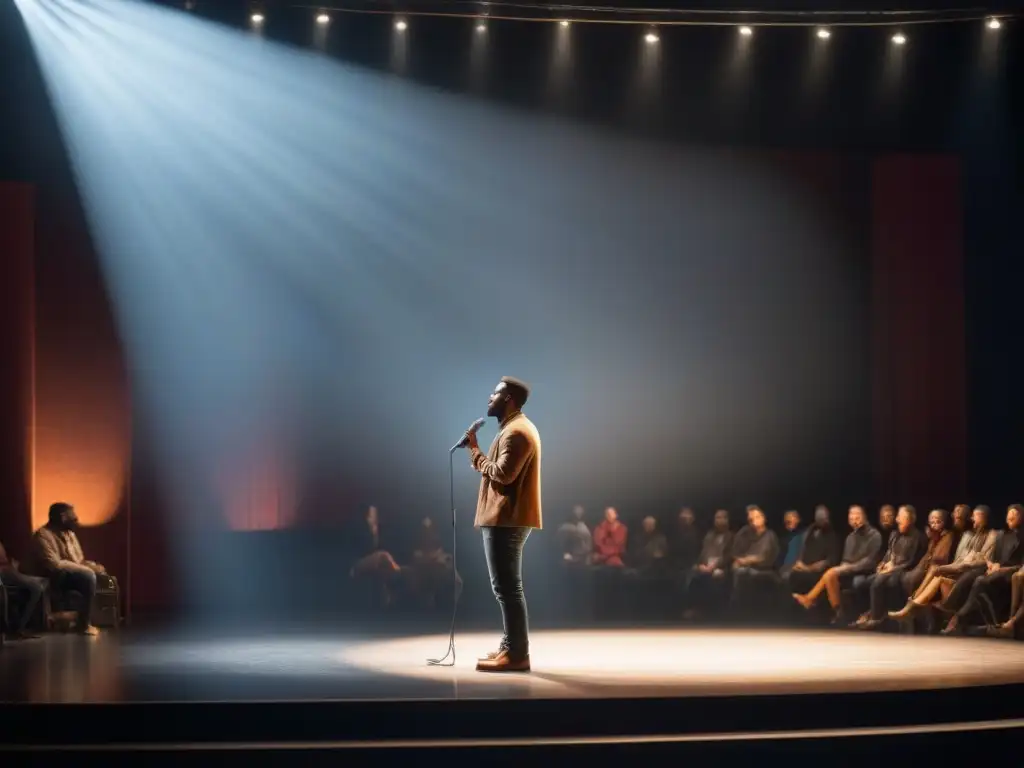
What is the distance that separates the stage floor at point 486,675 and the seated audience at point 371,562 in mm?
2155

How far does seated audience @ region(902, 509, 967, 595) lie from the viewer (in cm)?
838

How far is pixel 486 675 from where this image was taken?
5.63m

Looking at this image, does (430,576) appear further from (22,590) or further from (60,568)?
(22,590)

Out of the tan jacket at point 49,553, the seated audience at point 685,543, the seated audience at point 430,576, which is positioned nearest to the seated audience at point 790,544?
the seated audience at point 685,543

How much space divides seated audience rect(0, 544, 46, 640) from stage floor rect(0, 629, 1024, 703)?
0.18m

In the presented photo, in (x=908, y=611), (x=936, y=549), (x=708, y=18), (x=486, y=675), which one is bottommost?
(x=908, y=611)

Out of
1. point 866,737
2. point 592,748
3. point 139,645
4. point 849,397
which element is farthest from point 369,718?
point 849,397

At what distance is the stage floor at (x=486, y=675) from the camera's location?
200 inches

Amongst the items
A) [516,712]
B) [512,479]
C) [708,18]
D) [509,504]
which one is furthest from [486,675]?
[708,18]

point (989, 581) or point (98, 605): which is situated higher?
point (989, 581)

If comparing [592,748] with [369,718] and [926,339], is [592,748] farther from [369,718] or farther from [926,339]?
[926,339]

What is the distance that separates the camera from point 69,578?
819 cm

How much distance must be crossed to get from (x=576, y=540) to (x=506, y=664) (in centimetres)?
451

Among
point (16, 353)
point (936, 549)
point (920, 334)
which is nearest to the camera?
point (936, 549)
